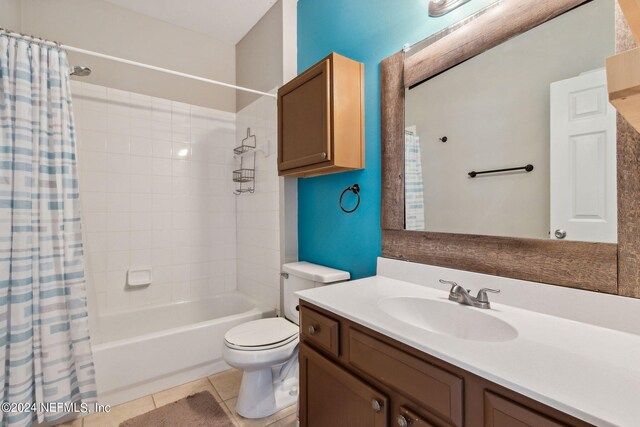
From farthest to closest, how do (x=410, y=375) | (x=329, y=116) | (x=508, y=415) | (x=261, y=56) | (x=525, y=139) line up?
(x=261, y=56) < (x=329, y=116) < (x=525, y=139) < (x=410, y=375) < (x=508, y=415)

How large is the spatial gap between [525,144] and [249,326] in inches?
65.1

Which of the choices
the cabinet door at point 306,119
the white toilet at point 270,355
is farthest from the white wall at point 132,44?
the white toilet at point 270,355

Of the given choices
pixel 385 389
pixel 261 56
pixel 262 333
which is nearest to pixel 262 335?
pixel 262 333

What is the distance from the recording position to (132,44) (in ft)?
7.93

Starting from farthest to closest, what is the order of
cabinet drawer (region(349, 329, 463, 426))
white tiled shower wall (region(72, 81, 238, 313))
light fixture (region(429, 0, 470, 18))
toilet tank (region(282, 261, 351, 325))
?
white tiled shower wall (region(72, 81, 238, 313))
toilet tank (region(282, 261, 351, 325))
light fixture (region(429, 0, 470, 18))
cabinet drawer (region(349, 329, 463, 426))

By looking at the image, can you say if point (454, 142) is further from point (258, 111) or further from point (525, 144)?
point (258, 111)

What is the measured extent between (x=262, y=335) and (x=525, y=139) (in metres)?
1.55

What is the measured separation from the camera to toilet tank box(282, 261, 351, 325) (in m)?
1.71

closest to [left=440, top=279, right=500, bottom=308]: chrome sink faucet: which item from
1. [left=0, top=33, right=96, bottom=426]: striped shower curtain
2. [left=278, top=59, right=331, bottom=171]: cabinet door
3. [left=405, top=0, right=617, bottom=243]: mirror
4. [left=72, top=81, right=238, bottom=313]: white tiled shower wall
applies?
[left=405, top=0, right=617, bottom=243]: mirror

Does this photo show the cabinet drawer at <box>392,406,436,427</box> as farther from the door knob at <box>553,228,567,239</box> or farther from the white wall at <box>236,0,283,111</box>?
the white wall at <box>236,0,283,111</box>

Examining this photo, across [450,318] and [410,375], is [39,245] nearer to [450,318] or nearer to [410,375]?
[410,375]

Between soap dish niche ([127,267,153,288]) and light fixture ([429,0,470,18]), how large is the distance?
259 cm

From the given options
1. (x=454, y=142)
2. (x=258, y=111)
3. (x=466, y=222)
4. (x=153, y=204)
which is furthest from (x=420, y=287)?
(x=153, y=204)

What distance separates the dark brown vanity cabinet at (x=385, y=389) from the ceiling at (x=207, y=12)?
2361 millimetres
